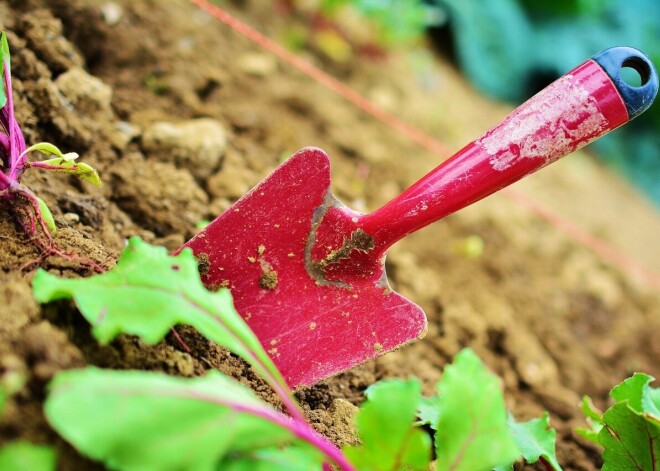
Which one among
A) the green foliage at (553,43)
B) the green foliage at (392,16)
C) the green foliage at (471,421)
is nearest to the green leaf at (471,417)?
the green foliage at (471,421)

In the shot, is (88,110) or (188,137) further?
(188,137)

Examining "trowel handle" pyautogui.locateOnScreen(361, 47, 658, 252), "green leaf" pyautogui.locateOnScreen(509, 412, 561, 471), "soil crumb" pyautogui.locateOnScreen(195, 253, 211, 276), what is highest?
"trowel handle" pyautogui.locateOnScreen(361, 47, 658, 252)

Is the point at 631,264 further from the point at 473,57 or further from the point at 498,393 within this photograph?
the point at 498,393

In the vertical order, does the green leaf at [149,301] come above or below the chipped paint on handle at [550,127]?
below

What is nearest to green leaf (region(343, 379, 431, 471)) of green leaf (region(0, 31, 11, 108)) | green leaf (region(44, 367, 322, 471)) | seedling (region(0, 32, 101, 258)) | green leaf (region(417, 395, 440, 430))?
green leaf (region(44, 367, 322, 471))

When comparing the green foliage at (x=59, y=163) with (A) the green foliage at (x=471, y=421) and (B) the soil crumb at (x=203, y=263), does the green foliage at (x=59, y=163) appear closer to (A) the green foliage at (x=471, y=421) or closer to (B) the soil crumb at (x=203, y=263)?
(B) the soil crumb at (x=203, y=263)

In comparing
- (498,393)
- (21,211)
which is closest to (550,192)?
(498,393)

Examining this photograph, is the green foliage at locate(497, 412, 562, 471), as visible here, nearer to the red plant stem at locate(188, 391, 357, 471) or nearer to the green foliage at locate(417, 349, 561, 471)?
the green foliage at locate(417, 349, 561, 471)
